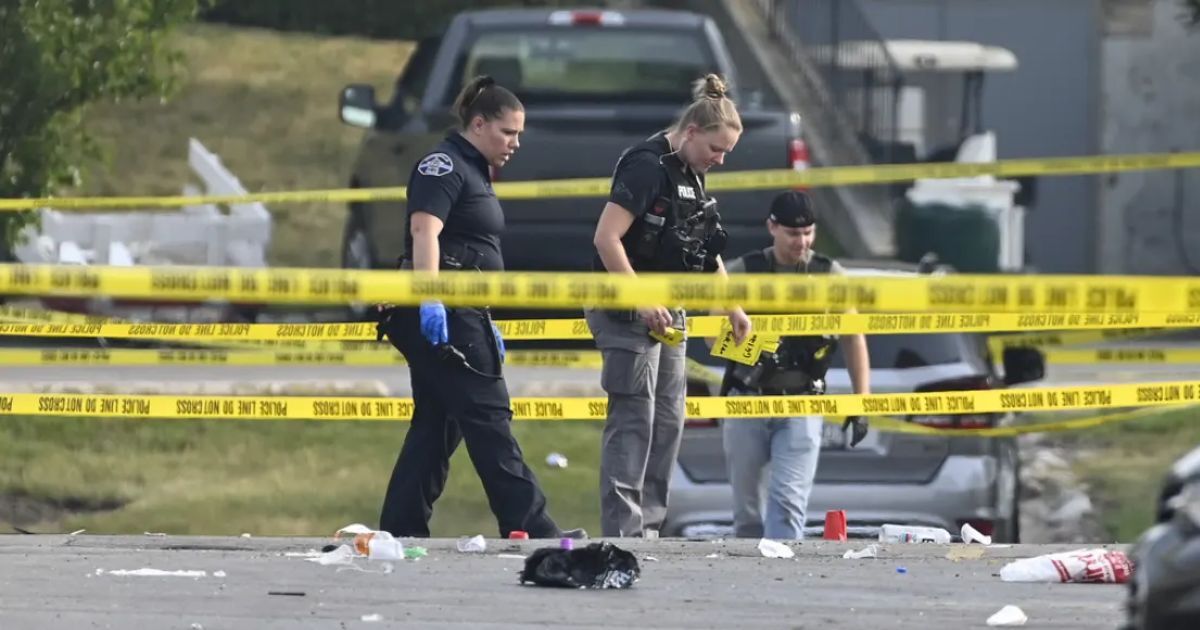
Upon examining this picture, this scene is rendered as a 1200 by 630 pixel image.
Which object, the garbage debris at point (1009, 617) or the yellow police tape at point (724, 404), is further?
the yellow police tape at point (724, 404)

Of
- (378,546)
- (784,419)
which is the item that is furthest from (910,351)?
(378,546)

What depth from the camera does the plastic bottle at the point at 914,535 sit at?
26.9 ft

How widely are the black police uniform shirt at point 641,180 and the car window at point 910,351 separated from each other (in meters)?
1.75

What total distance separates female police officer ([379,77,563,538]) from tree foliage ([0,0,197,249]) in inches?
161

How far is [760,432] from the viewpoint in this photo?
347 inches

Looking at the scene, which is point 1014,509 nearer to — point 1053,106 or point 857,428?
point 857,428

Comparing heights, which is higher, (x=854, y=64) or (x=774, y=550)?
(x=774, y=550)

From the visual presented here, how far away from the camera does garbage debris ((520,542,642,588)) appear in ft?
23.0

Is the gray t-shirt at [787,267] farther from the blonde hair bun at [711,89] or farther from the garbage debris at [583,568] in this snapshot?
the garbage debris at [583,568]

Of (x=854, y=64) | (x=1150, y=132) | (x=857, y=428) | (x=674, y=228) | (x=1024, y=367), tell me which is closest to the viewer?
(x=674, y=228)

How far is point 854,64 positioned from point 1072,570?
13.4 m

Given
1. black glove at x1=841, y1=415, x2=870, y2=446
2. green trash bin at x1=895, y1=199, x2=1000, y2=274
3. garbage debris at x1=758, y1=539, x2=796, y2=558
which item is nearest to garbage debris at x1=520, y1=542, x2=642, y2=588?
garbage debris at x1=758, y1=539, x2=796, y2=558

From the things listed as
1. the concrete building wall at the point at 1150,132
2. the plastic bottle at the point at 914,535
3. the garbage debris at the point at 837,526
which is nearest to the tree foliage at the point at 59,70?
the garbage debris at the point at 837,526

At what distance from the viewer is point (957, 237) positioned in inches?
701
